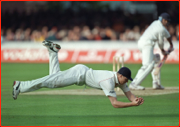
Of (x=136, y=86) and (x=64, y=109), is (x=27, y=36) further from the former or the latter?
(x=64, y=109)

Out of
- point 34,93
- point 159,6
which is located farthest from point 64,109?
point 159,6

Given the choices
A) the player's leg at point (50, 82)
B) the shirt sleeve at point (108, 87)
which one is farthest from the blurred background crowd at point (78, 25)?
the shirt sleeve at point (108, 87)

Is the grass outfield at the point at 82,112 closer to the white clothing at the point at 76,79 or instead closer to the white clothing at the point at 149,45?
the white clothing at the point at 76,79

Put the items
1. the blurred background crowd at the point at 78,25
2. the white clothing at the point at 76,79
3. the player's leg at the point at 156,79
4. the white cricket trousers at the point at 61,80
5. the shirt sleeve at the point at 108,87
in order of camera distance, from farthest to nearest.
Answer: the blurred background crowd at the point at 78,25, the player's leg at the point at 156,79, the white cricket trousers at the point at 61,80, the white clothing at the point at 76,79, the shirt sleeve at the point at 108,87

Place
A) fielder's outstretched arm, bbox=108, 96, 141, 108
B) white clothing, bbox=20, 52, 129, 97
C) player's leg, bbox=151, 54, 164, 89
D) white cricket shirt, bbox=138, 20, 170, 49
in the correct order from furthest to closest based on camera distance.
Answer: player's leg, bbox=151, 54, 164, 89, white cricket shirt, bbox=138, 20, 170, 49, white clothing, bbox=20, 52, 129, 97, fielder's outstretched arm, bbox=108, 96, 141, 108

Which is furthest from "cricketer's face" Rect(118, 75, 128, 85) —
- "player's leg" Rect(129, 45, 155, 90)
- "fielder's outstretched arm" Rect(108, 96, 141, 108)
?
"player's leg" Rect(129, 45, 155, 90)

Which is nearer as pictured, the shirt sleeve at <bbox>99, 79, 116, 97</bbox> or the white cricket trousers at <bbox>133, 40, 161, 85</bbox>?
the shirt sleeve at <bbox>99, 79, 116, 97</bbox>

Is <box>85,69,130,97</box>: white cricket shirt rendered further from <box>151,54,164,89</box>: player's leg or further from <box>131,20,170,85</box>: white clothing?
<box>151,54,164,89</box>: player's leg

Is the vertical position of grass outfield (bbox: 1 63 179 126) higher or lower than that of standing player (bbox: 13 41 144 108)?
lower
